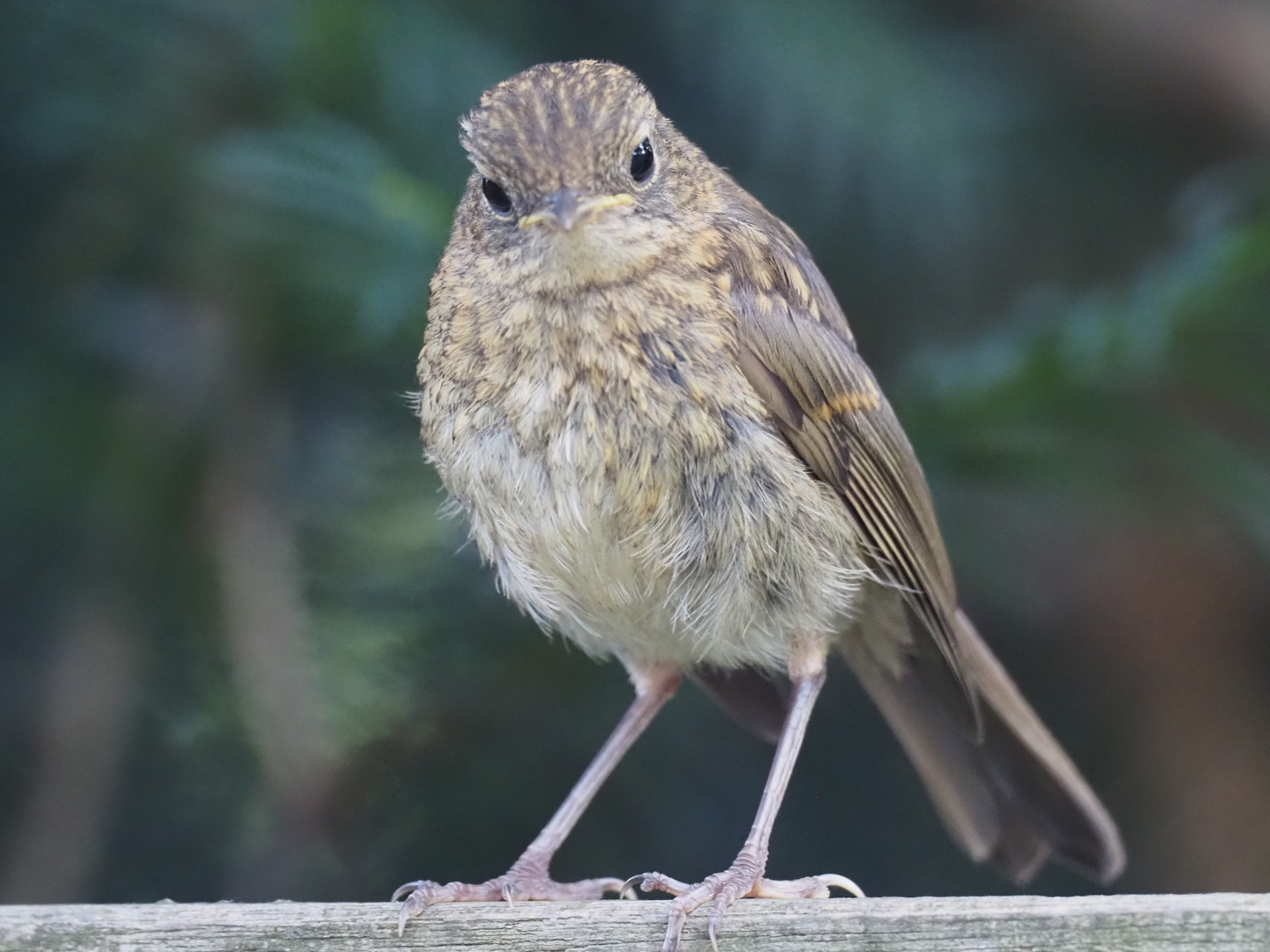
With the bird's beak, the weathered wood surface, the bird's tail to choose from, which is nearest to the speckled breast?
the bird's beak

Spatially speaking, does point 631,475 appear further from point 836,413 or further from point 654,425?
point 836,413

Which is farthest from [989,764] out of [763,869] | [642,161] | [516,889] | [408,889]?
[642,161]

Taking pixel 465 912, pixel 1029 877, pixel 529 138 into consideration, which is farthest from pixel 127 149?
pixel 1029 877

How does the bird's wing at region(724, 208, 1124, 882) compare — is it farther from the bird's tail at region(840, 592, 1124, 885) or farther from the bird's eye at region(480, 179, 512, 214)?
the bird's eye at region(480, 179, 512, 214)

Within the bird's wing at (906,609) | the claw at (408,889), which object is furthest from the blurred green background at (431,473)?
the claw at (408,889)

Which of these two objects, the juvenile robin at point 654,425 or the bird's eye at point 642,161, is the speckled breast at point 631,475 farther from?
the bird's eye at point 642,161

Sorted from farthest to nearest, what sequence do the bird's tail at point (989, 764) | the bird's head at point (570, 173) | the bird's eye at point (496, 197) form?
the bird's tail at point (989, 764)
the bird's eye at point (496, 197)
the bird's head at point (570, 173)

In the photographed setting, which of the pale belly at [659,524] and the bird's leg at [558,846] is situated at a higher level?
the pale belly at [659,524]
